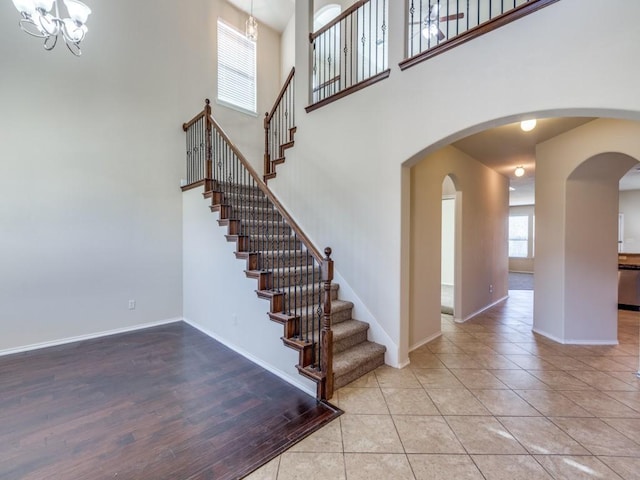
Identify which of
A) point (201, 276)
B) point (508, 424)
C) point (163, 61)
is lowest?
point (508, 424)

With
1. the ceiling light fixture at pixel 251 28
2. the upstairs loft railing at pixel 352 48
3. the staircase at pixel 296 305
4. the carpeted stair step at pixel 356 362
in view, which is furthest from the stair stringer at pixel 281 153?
the carpeted stair step at pixel 356 362

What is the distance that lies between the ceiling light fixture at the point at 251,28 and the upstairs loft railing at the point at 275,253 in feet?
6.91

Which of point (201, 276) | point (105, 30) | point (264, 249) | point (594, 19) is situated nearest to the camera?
point (594, 19)

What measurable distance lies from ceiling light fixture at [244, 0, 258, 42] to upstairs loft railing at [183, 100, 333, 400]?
82.9 inches

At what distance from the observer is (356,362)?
2959mm

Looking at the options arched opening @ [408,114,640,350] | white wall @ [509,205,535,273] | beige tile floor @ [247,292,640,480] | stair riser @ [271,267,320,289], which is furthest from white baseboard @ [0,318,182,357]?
→ white wall @ [509,205,535,273]

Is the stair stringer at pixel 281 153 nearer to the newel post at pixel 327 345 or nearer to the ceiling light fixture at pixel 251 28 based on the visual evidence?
the ceiling light fixture at pixel 251 28

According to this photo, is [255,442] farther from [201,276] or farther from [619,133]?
[619,133]

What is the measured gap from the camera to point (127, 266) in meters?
4.32

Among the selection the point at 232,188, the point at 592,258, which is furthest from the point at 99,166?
the point at 592,258

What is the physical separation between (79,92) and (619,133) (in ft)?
21.8

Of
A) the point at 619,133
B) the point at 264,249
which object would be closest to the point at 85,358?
the point at 264,249

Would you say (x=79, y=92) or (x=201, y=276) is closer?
(x=79, y=92)

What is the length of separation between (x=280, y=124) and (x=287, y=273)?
282cm
